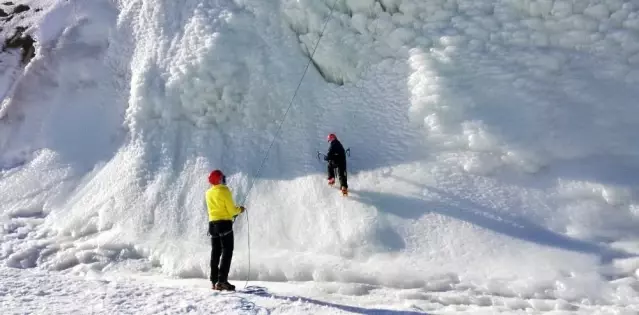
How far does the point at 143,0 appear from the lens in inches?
549

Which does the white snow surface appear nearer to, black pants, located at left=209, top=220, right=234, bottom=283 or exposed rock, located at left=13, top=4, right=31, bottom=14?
black pants, located at left=209, top=220, right=234, bottom=283

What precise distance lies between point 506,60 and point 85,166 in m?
8.53

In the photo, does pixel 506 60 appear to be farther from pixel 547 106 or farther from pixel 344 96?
pixel 344 96

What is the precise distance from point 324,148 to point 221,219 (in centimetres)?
393

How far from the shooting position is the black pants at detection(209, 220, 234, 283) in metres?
7.86

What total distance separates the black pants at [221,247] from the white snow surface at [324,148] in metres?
0.27

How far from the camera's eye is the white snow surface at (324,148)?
852cm

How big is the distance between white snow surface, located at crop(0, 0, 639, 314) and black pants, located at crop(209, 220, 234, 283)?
271mm

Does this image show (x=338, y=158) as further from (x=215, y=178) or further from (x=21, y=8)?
(x=21, y=8)

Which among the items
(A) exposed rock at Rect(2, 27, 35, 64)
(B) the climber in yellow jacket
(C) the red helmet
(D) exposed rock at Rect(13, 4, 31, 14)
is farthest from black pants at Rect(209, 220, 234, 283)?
(D) exposed rock at Rect(13, 4, 31, 14)

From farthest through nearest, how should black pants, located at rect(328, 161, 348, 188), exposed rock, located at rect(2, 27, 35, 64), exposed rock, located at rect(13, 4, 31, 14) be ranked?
exposed rock, located at rect(13, 4, 31, 14), exposed rock, located at rect(2, 27, 35, 64), black pants, located at rect(328, 161, 348, 188)

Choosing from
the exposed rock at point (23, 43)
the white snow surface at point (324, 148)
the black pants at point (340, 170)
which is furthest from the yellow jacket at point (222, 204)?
the exposed rock at point (23, 43)

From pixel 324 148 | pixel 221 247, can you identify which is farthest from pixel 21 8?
pixel 221 247

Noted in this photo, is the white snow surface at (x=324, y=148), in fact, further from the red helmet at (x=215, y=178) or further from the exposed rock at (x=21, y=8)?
the exposed rock at (x=21, y=8)
